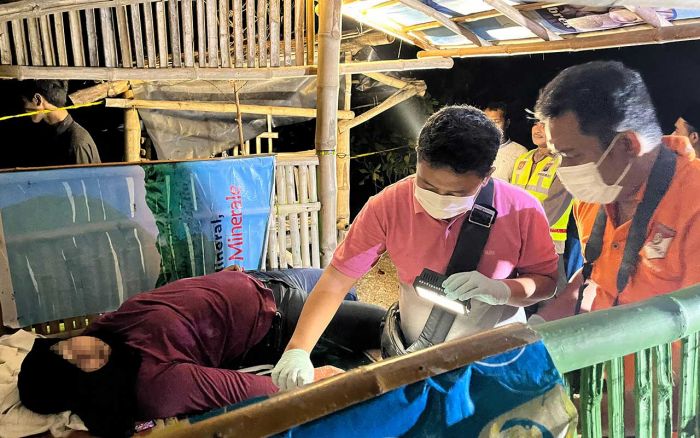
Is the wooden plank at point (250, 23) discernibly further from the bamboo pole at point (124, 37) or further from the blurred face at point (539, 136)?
the blurred face at point (539, 136)

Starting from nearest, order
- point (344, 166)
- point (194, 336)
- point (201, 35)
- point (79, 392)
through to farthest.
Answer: point (79, 392) < point (194, 336) < point (201, 35) < point (344, 166)

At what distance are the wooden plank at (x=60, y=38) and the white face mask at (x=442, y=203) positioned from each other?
8.21 feet

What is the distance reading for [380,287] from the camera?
14.3ft

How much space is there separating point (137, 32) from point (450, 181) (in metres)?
2.57

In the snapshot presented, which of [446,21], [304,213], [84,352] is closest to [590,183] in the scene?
[446,21]

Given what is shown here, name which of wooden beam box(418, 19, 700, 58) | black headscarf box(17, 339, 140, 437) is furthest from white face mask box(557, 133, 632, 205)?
black headscarf box(17, 339, 140, 437)

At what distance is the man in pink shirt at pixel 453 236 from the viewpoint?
1.62 meters

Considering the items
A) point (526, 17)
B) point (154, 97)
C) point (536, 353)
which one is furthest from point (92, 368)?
point (154, 97)

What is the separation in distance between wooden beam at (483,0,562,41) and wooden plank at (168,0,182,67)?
6.99 ft

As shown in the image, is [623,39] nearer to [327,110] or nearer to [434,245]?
[434,245]

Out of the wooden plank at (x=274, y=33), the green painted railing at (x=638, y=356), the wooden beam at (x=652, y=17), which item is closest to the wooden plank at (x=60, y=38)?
the wooden plank at (x=274, y=33)

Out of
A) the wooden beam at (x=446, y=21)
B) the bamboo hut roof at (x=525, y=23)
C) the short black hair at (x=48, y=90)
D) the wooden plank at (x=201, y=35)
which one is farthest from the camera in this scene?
the short black hair at (x=48, y=90)

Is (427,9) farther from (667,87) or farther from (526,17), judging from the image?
(667,87)

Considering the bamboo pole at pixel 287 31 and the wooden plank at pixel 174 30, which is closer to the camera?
the wooden plank at pixel 174 30
